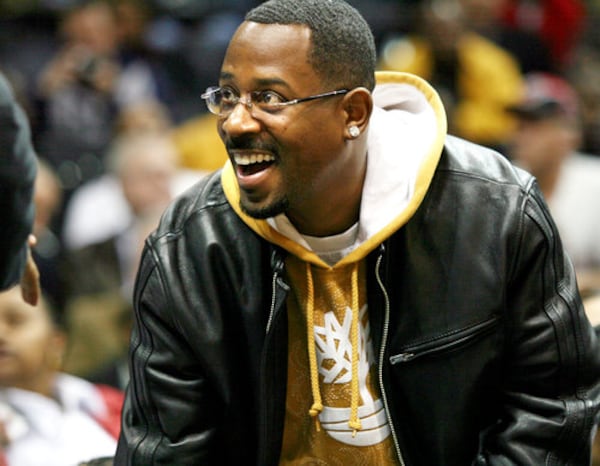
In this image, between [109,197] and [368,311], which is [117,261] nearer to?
[109,197]

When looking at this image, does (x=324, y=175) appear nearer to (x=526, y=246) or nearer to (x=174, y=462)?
(x=526, y=246)

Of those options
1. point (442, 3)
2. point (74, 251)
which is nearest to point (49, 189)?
point (74, 251)

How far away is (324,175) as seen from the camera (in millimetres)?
2240

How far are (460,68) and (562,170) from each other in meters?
1.13

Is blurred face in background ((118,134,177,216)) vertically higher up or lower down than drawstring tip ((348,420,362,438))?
lower down

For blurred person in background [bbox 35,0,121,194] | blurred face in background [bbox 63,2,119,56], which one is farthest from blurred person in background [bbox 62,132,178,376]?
blurred face in background [bbox 63,2,119,56]

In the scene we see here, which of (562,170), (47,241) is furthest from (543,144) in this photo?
(47,241)

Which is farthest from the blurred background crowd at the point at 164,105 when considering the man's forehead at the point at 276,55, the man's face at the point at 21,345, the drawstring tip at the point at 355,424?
the man's forehead at the point at 276,55

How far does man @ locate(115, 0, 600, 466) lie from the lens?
7.49 feet

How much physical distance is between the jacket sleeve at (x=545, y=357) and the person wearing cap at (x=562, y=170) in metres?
2.23

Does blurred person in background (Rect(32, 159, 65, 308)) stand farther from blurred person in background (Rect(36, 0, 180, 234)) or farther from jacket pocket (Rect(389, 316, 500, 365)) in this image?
jacket pocket (Rect(389, 316, 500, 365))

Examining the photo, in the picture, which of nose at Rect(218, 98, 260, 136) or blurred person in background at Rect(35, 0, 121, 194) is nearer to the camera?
nose at Rect(218, 98, 260, 136)

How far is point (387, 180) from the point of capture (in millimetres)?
2320

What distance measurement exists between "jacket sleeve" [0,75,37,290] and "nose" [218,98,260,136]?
0.68 metres
